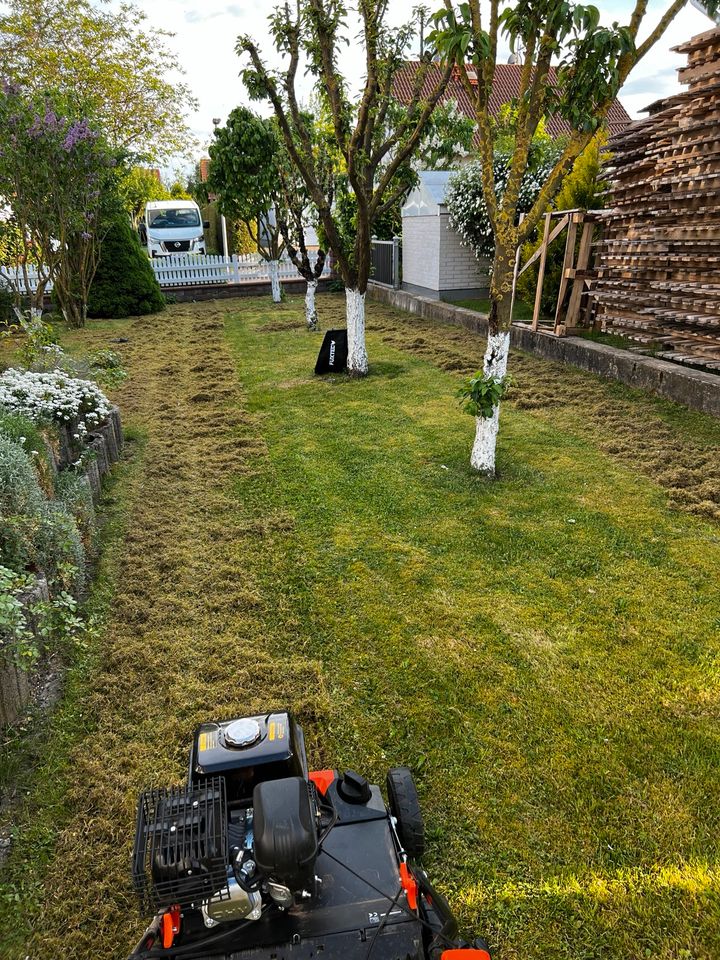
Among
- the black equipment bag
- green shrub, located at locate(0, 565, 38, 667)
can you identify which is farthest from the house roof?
green shrub, located at locate(0, 565, 38, 667)

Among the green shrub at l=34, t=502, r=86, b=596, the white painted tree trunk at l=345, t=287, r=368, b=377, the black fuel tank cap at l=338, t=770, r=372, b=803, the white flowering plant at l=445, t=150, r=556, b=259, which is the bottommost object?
the black fuel tank cap at l=338, t=770, r=372, b=803

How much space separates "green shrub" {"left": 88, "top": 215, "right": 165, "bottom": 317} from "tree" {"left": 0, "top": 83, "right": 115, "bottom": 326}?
138cm

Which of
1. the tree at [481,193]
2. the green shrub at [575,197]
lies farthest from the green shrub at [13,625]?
the tree at [481,193]

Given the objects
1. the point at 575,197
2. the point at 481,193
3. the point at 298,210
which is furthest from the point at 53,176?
the point at 575,197

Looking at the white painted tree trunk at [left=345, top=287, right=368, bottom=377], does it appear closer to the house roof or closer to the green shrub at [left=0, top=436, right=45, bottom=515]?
the green shrub at [left=0, top=436, right=45, bottom=515]

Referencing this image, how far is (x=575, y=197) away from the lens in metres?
11.0

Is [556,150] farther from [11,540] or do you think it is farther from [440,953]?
[440,953]

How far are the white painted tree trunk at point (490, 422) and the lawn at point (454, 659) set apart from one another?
22 cm

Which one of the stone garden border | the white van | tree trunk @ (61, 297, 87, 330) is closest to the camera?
the stone garden border

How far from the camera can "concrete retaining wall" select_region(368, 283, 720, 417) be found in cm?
700

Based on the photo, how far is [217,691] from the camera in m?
3.20

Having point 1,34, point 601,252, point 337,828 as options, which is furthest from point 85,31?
point 337,828

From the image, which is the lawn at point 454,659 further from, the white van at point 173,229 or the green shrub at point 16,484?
the white van at point 173,229

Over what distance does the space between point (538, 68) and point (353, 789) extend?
505cm
